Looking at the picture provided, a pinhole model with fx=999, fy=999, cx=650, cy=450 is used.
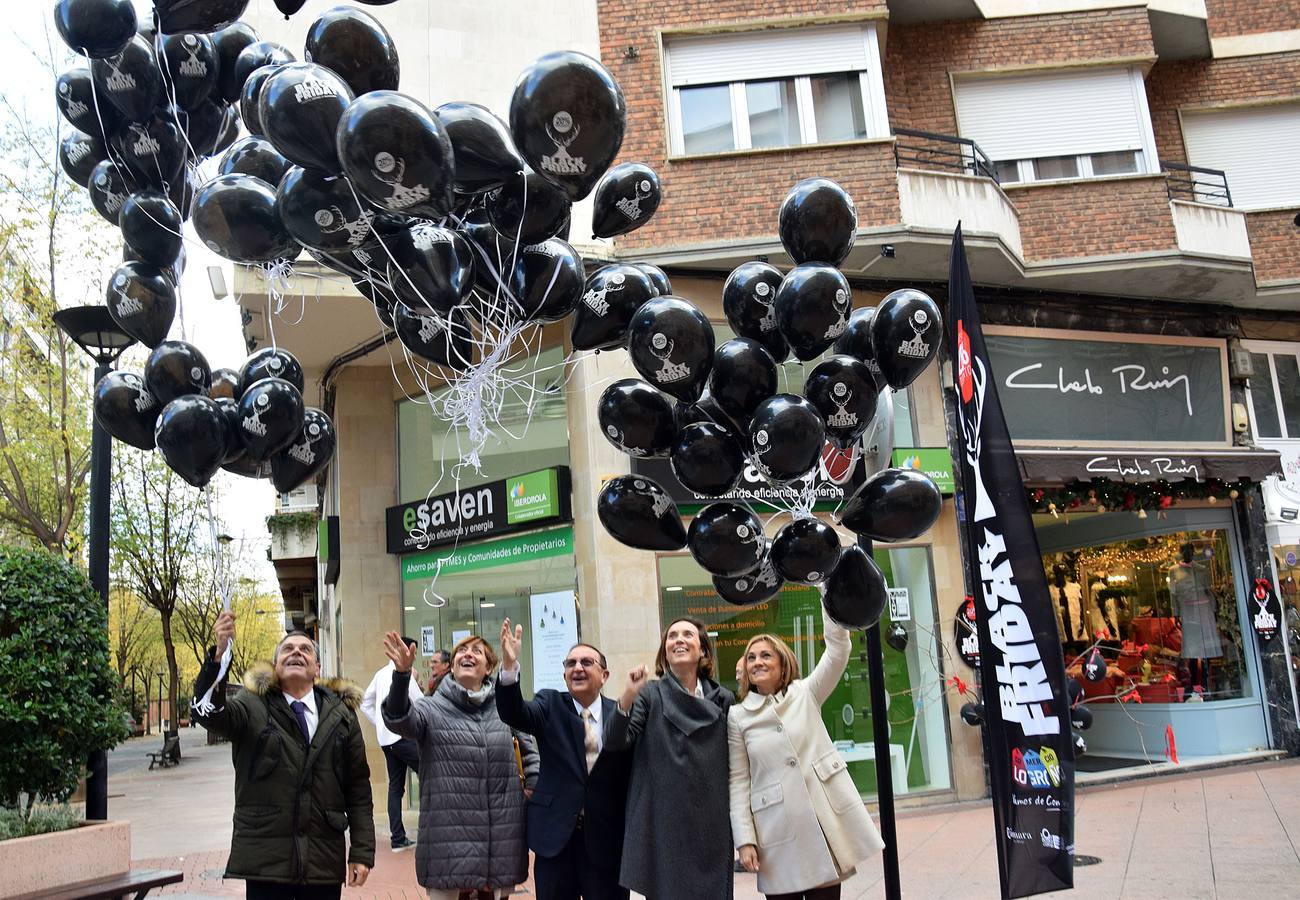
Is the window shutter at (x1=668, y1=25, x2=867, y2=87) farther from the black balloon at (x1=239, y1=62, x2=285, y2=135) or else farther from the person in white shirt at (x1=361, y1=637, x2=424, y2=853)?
the black balloon at (x1=239, y1=62, x2=285, y2=135)

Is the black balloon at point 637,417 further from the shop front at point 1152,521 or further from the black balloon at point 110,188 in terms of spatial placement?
the shop front at point 1152,521

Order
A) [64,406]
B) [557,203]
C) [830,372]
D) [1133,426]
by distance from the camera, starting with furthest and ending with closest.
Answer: [64,406] < [1133,426] < [830,372] < [557,203]

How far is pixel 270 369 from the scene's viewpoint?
17.9 feet

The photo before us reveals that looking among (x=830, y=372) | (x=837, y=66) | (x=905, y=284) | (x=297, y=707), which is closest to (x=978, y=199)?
(x=905, y=284)

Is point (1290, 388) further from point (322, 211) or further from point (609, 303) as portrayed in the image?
point (322, 211)

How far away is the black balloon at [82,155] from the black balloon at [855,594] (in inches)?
179

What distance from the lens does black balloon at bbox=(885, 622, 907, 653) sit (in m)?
11.2

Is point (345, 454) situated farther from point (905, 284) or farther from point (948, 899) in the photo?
point (948, 899)

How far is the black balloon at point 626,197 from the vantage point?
16.8ft

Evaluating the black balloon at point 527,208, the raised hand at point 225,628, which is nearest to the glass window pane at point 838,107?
the black balloon at point 527,208

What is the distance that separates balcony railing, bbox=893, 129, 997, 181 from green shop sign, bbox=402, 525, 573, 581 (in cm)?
613

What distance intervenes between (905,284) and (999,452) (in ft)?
26.1

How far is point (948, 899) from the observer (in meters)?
6.77

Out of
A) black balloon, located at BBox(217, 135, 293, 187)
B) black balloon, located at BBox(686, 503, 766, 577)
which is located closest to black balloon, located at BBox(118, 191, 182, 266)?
black balloon, located at BBox(217, 135, 293, 187)
